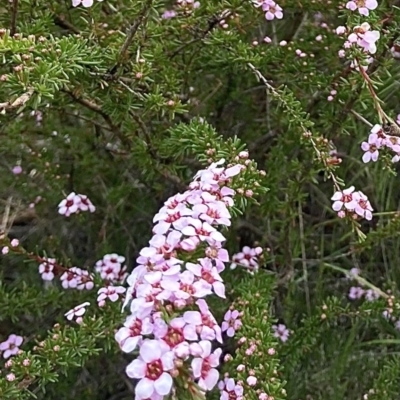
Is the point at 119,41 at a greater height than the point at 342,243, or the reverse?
the point at 119,41

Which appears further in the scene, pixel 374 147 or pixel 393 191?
pixel 393 191

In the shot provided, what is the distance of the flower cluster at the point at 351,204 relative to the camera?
5.96 ft

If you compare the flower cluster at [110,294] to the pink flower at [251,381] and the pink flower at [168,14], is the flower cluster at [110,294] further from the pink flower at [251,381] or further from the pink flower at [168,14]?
the pink flower at [168,14]

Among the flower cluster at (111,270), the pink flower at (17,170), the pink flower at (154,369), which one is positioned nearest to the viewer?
the pink flower at (154,369)

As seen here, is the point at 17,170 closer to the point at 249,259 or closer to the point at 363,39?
the point at 249,259

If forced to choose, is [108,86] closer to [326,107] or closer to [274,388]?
[326,107]

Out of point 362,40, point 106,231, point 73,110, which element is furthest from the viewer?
point 106,231

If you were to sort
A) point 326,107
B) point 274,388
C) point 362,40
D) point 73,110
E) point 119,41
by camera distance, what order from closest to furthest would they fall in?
point 274,388 < point 362,40 < point 119,41 < point 326,107 < point 73,110

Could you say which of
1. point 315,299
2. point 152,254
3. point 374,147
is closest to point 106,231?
point 315,299

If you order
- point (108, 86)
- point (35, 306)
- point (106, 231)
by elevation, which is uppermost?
point (108, 86)

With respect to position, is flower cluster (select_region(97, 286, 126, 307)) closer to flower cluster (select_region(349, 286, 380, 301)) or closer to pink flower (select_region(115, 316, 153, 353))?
pink flower (select_region(115, 316, 153, 353))

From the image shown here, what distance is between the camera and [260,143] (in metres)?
3.10

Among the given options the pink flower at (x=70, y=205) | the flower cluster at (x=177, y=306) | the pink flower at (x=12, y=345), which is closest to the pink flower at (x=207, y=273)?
the flower cluster at (x=177, y=306)

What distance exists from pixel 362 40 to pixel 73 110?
136 centimetres
